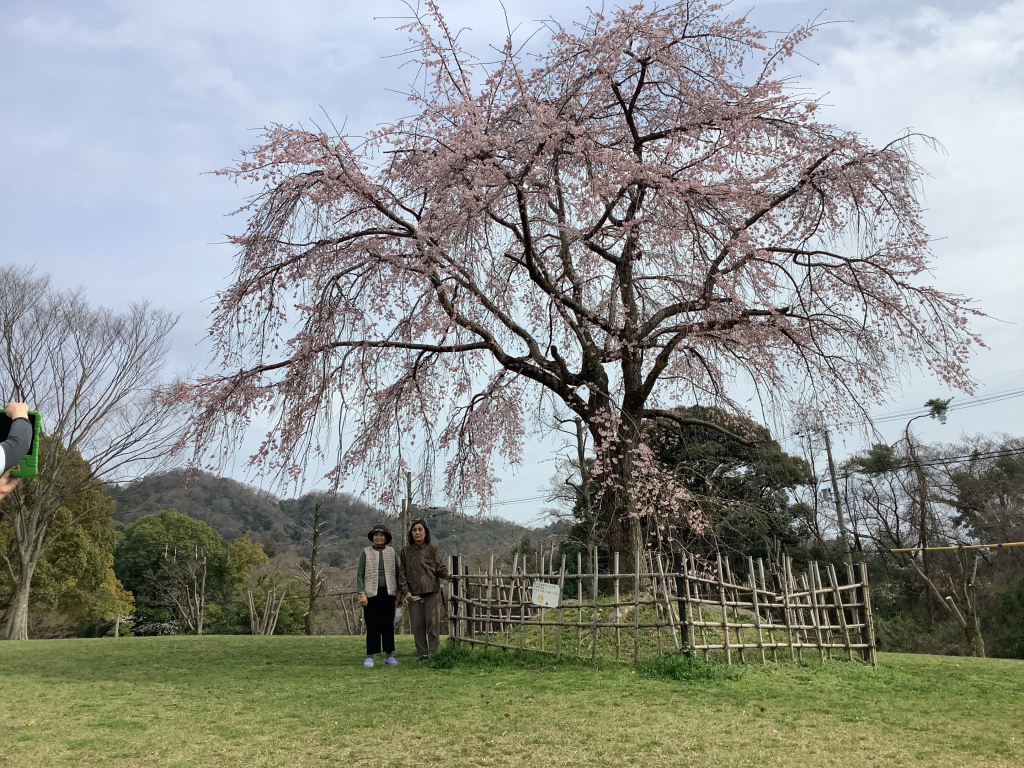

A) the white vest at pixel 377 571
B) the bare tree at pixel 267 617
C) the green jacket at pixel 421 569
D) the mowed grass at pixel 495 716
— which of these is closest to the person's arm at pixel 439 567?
the green jacket at pixel 421 569

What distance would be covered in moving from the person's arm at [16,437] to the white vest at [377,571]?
484 cm

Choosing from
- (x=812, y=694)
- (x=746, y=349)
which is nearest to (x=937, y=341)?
(x=746, y=349)

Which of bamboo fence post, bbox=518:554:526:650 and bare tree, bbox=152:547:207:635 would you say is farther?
bare tree, bbox=152:547:207:635

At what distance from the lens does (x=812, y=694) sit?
18.3 ft

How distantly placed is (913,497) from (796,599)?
17511 millimetres

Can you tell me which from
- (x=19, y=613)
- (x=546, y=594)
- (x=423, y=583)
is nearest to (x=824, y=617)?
(x=546, y=594)

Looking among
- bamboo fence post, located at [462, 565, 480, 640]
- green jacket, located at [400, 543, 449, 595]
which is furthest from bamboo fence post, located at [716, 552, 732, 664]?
green jacket, located at [400, 543, 449, 595]

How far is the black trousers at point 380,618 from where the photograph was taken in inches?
281

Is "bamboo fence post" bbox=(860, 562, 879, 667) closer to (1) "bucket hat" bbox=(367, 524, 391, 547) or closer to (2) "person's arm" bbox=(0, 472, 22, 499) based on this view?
(1) "bucket hat" bbox=(367, 524, 391, 547)

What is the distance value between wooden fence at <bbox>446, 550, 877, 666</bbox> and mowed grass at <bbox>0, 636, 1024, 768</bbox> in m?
0.38

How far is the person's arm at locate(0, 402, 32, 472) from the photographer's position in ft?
7.94

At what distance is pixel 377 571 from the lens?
7.12m

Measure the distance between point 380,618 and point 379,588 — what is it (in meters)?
0.32

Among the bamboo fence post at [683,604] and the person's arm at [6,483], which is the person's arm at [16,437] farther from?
A: the bamboo fence post at [683,604]
